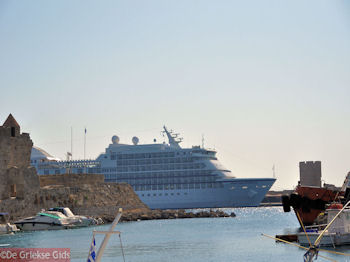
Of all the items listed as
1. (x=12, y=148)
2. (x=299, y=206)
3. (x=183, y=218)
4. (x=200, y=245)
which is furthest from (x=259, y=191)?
(x=200, y=245)

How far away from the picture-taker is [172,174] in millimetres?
93688

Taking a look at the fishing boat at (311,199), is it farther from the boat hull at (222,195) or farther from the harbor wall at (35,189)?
the boat hull at (222,195)

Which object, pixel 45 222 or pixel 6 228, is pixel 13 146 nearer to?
pixel 45 222

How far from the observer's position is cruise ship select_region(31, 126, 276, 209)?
90688 millimetres

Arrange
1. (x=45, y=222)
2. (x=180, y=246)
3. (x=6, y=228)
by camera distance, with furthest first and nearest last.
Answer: (x=45, y=222), (x=6, y=228), (x=180, y=246)

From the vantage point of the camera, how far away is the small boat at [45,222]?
44.9m

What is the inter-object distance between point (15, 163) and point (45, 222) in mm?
7883

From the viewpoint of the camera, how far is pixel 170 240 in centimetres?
3594

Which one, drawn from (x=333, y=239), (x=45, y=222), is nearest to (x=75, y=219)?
(x=45, y=222)

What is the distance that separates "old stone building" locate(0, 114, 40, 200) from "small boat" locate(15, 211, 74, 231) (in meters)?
3.85

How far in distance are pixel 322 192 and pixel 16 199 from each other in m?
22.2

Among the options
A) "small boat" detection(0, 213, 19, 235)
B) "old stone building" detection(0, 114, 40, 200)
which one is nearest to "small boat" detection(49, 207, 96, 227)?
"old stone building" detection(0, 114, 40, 200)

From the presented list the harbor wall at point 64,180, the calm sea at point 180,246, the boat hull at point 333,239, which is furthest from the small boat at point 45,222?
the boat hull at point 333,239

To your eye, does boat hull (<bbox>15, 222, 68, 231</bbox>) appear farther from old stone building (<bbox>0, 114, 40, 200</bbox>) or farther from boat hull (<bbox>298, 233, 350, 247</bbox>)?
boat hull (<bbox>298, 233, 350, 247</bbox>)
